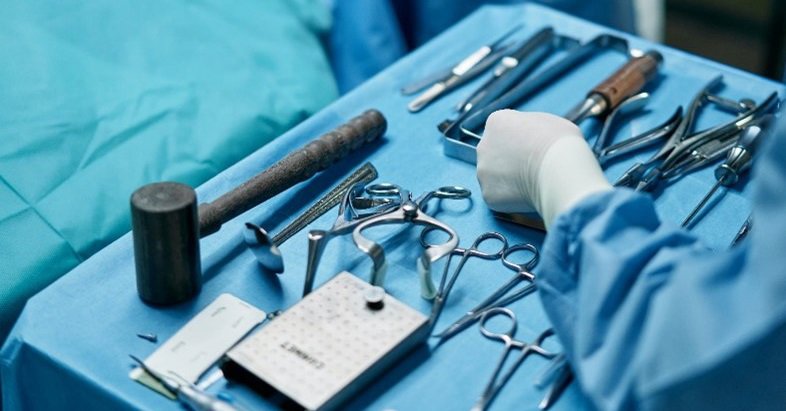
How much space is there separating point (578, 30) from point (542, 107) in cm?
24

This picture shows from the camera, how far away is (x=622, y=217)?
2.54ft

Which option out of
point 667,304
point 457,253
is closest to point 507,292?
point 457,253

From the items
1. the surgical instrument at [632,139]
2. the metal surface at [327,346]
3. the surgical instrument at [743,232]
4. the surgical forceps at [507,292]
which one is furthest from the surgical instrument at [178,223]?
the surgical instrument at [743,232]

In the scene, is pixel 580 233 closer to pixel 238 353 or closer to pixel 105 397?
pixel 238 353

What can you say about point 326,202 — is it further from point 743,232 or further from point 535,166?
point 743,232

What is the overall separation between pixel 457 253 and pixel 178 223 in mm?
275

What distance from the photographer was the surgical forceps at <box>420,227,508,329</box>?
90 cm

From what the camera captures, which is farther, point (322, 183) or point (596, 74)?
point (596, 74)

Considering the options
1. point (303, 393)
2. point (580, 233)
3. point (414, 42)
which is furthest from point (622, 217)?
point (414, 42)

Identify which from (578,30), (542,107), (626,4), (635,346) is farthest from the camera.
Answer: (626,4)

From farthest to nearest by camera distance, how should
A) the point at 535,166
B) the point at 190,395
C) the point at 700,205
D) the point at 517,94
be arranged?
1. the point at 517,94
2. the point at 700,205
3. the point at 535,166
4. the point at 190,395

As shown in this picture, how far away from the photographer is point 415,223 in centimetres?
98

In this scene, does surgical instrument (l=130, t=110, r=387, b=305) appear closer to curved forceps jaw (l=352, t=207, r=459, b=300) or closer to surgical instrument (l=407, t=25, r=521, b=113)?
curved forceps jaw (l=352, t=207, r=459, b=300)

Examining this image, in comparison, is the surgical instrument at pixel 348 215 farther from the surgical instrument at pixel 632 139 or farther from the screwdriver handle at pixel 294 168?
the surgical instrument at pixel 632 139
